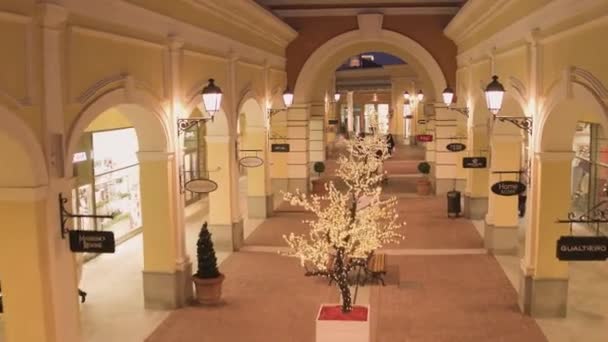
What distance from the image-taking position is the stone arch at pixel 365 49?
21.6 m

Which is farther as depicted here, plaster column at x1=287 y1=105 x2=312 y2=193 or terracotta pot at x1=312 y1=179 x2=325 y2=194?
terracotta pot at x1=312 y1=179 x2=325 y2=194

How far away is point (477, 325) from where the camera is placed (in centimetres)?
1051

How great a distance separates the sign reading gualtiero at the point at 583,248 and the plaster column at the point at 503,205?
6.18 metres

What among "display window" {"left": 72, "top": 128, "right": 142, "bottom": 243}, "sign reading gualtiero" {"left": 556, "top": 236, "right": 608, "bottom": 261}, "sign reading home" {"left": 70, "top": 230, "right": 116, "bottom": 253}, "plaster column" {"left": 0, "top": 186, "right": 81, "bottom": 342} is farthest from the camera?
"display window" {"left": 72, "top": 128, "right": 142, "bottom": 243}

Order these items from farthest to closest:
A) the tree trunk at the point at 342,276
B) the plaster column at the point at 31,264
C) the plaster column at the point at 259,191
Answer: the plaster column at the point at 259,191, the tree trunk at the point at 342,276, the plaster column at the point at 31,264

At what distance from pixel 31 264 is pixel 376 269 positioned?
23.2 feet

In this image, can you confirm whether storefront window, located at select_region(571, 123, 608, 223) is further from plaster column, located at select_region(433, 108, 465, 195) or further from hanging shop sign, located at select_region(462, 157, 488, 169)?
plaster column, located at select_region(433, 108, 465, 195)

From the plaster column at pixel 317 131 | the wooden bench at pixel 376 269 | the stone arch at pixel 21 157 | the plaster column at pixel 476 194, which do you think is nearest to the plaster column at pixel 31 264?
the stone arch at pixel 21 157

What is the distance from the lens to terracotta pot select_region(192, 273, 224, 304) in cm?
1148

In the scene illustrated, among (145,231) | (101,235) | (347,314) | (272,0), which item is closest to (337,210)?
(347,314)

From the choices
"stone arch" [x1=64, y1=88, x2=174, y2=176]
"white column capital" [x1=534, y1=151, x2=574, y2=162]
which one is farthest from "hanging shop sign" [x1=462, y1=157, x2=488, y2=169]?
"stone arch" [x1=64, y1=88, x2=174, y2=176]

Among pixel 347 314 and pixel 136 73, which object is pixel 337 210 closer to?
pixel 347 314

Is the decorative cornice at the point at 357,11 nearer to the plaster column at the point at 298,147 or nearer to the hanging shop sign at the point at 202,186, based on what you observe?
the plaster column at the point at 298,147

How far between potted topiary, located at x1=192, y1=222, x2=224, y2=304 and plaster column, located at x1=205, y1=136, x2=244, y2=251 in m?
3.46
